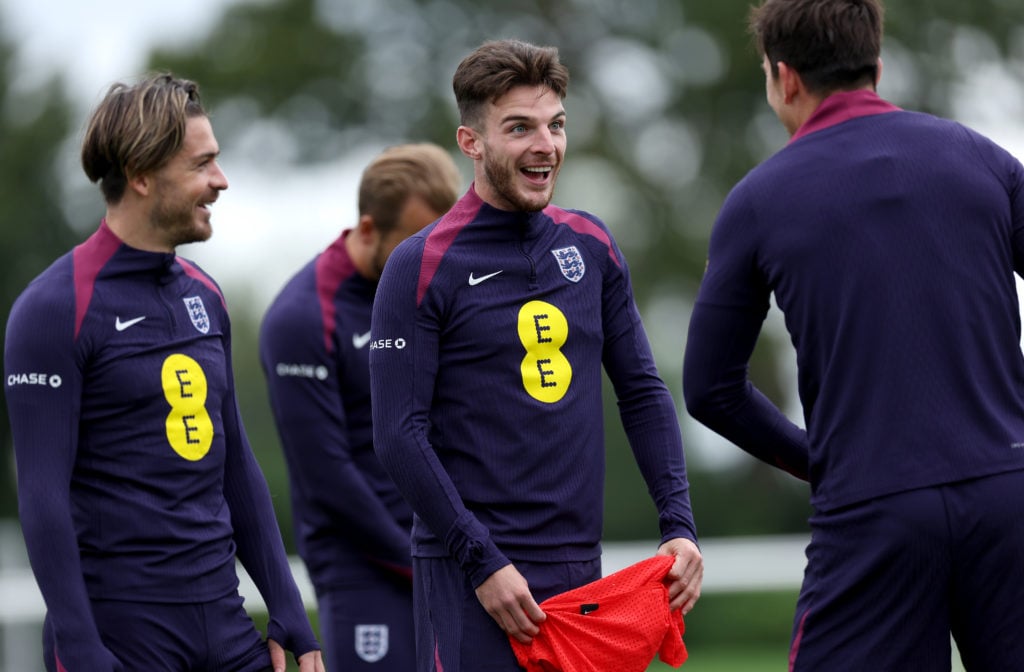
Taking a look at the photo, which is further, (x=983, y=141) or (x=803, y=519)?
(x=803, y=519)

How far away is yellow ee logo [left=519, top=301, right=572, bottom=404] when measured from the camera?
4.46 meters

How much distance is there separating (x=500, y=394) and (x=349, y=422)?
69.1 inches

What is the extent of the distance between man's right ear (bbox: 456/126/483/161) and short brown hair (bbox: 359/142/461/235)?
4.44ft

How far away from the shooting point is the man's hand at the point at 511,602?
4234 millimetres

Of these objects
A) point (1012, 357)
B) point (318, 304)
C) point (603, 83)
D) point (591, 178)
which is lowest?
point (1012, 357)

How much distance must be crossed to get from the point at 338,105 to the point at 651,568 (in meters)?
25.0

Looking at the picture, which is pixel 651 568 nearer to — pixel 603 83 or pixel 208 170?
pixel 208 170

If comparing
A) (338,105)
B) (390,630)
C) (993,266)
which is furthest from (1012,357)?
(338,105)

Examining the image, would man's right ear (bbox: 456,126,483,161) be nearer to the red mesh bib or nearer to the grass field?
the red mesh bib

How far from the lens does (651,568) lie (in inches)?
172

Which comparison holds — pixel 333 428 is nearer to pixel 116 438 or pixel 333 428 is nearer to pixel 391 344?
pixel 116 438

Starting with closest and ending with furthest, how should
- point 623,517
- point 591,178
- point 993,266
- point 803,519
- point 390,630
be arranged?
point 993,266
point 390,630
point 623,517
point 803,519
point 591,178

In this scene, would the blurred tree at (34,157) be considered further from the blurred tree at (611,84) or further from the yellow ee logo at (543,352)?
the yellow ee logo at (543,352)

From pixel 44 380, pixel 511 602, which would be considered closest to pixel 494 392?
pixel 511 602
